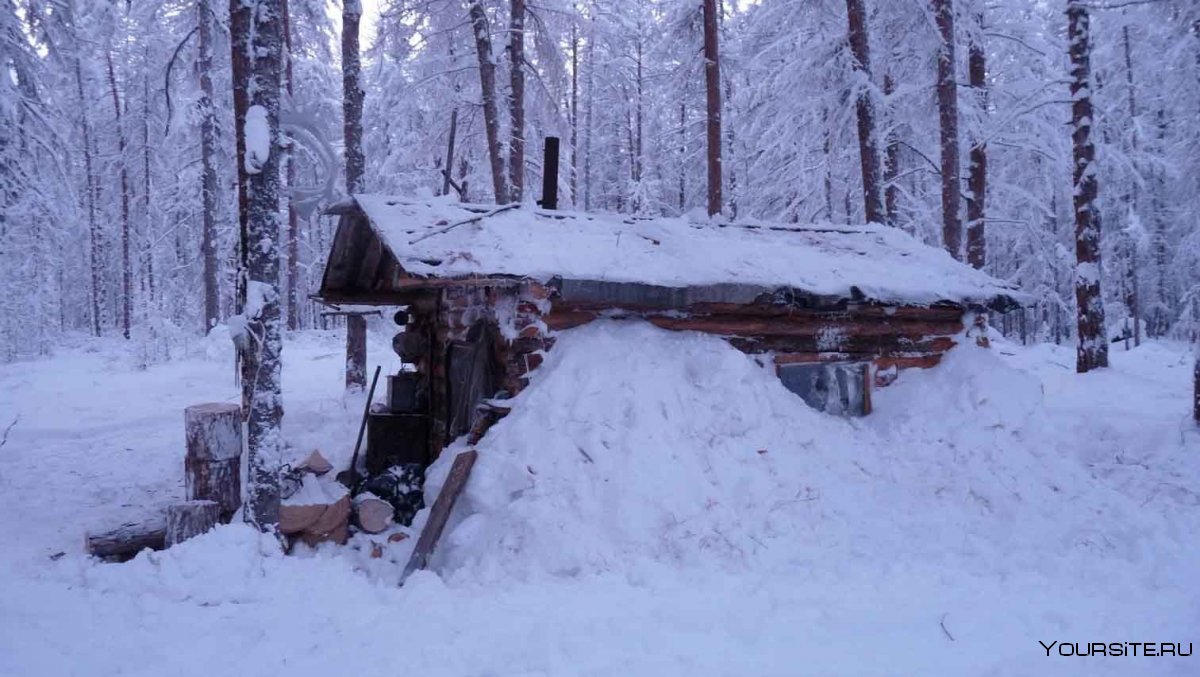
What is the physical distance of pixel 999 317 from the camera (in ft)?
137

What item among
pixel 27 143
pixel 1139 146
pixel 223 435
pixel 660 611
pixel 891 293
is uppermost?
pixel 1139 146

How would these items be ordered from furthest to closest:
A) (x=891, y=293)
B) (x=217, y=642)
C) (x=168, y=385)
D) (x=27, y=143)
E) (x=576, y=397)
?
(x=168, y=385)
(x=27, y=143)
(x=891, y=293)
(x=576, y=397)
(x=217, y=642)

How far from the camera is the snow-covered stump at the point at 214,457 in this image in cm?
666

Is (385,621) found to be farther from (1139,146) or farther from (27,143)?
(1139,146)

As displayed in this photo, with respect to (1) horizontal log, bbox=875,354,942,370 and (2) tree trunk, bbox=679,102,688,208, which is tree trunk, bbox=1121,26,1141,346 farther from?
(1) horizontal log, bbox=875,354,942,370

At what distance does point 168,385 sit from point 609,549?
526 inches

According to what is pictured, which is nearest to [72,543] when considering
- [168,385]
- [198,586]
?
[198,586]

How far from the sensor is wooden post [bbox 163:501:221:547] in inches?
242

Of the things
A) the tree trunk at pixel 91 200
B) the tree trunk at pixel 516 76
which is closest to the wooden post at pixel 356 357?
the tree trunk at pixel 516 76

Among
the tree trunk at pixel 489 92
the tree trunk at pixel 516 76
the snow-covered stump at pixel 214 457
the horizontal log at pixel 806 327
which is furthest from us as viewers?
the tree trunk at pixel 516 76

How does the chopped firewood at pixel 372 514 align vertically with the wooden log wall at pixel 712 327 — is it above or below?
below

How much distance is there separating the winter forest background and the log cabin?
4.63 feet

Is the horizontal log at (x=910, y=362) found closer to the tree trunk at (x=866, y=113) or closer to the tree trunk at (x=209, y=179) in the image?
the tree trunk at (x=866, y=113)

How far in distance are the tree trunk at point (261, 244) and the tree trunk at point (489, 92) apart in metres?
7.83
